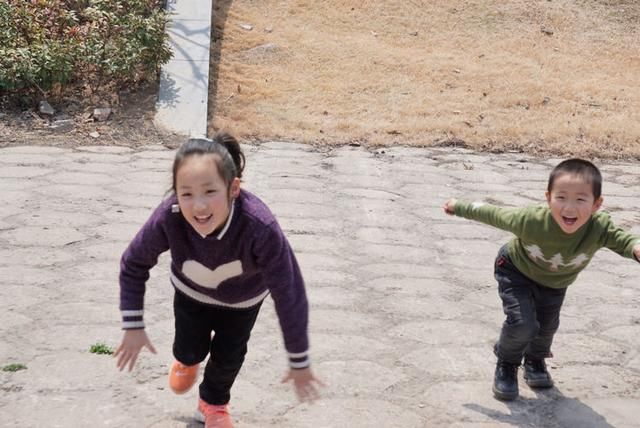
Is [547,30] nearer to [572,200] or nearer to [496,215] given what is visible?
[496,215]

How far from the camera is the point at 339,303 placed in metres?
4.20

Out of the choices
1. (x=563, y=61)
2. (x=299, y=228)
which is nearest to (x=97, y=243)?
(x=299, y=228)

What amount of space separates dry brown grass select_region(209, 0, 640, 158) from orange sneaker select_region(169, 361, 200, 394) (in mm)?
4226

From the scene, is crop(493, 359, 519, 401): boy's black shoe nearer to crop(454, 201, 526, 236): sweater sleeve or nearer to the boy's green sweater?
the boy's green sweater

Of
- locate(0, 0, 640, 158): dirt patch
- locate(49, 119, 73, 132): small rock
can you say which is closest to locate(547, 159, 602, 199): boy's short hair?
locate(0, 0, 640, 158): dirt patch

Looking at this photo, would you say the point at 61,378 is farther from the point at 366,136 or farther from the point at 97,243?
the point at 366,136

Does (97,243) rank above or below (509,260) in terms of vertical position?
below

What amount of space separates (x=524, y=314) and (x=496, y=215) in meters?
0.37

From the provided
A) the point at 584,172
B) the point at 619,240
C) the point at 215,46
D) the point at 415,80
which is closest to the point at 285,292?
the point at 584,172

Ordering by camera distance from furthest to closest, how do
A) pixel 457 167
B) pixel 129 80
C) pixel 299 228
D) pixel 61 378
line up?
pixel 129 80, pixel 457 167, pixel 299 228, pixel 61 378

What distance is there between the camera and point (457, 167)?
6.67 meters

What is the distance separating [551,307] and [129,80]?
5.14 m

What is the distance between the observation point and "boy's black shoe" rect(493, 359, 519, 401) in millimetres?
3332

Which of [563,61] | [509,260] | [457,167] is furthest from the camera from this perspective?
[563,61]
